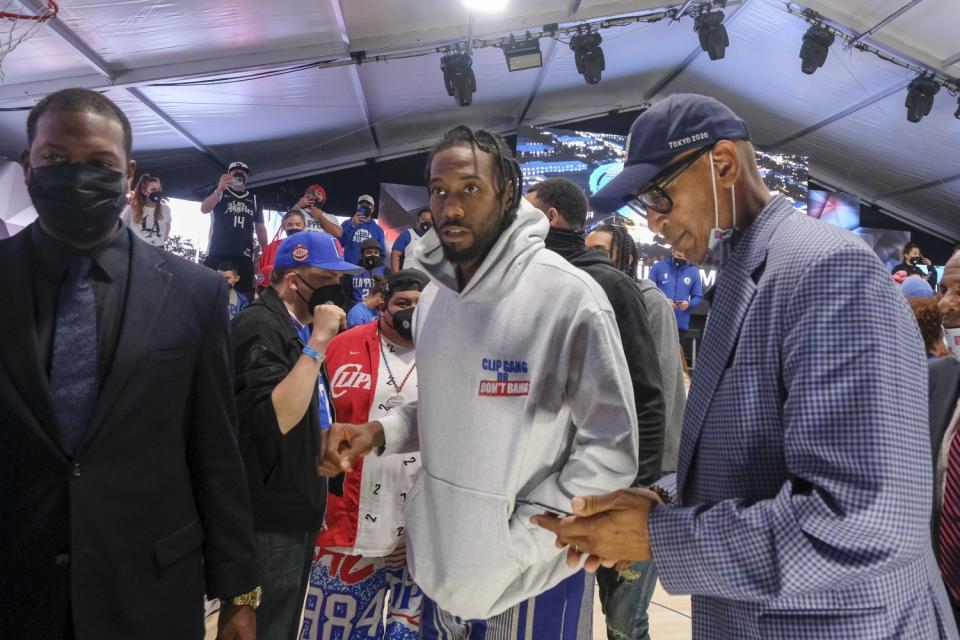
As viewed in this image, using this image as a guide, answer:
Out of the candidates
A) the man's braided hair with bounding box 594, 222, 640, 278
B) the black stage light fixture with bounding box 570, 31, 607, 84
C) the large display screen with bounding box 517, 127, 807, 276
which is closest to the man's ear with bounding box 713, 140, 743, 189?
the man's braided hair with bounding box 594, 222, 640, 278

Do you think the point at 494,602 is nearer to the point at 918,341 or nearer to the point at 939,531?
the point at 918,341

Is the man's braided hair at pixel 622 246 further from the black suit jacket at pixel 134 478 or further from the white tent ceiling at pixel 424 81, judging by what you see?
the white tent ceiling at pixel 424 81

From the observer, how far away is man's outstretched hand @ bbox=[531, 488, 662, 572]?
3.83 feet

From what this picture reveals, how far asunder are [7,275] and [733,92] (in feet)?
40.9

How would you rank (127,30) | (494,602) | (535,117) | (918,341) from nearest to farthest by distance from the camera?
(918,341) → (494,602) → (127,30) → (535,117)

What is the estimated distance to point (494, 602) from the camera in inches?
67.2

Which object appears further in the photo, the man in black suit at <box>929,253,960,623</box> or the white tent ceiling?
the white tent ceiling

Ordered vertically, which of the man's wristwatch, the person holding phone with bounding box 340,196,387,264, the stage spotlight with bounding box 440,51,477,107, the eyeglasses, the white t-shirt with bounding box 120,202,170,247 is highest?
the stage spotlight with bounding box 440,51,477,107

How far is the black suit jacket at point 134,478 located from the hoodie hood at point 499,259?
0.57 metres

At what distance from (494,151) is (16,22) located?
205 inches

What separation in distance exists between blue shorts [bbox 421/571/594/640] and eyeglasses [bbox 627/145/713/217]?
103 centimetres

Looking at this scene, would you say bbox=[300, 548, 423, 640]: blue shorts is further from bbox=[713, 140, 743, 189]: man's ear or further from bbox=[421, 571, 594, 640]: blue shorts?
bbox=[713, 140, 743, 189]: man's ear

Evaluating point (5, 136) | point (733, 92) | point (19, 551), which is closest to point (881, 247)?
point (733, 92)

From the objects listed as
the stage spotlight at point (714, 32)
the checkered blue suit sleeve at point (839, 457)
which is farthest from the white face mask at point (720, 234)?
the stage spotlight at point (714, 32)
